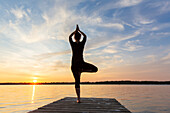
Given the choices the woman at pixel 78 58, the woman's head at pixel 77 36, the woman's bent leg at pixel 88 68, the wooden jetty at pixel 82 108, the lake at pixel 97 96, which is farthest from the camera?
the lake at pixel 97 96

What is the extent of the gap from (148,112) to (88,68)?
50.9 feet

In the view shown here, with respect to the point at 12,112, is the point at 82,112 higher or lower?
higher

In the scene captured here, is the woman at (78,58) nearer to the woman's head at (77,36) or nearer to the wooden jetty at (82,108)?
the woman's head at (77,36)

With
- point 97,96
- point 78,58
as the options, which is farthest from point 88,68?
point 97,96

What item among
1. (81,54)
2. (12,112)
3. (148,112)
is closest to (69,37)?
(81,54)

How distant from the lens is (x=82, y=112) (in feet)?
16.6

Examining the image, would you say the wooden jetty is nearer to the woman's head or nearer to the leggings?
the leggings

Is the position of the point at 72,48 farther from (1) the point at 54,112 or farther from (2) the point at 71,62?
(1) the point at 54,112

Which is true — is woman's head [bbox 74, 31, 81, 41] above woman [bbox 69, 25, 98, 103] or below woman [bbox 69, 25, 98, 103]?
above

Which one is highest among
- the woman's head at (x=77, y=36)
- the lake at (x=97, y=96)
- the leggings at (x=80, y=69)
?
the woman's head at (x=77, y=36)

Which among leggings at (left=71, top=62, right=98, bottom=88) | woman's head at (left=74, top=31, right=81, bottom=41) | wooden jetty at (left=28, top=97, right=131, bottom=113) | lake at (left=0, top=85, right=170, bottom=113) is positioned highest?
woman's head at (left=74, top=31, right=81, bottom=41)

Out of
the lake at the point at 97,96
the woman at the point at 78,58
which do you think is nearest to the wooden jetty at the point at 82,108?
the woman at the point at 78,58

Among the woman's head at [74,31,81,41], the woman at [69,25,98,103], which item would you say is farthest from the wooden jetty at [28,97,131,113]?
the woman's head at [74,31,81,41]

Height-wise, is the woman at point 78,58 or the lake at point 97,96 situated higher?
the woman at point 78,58
